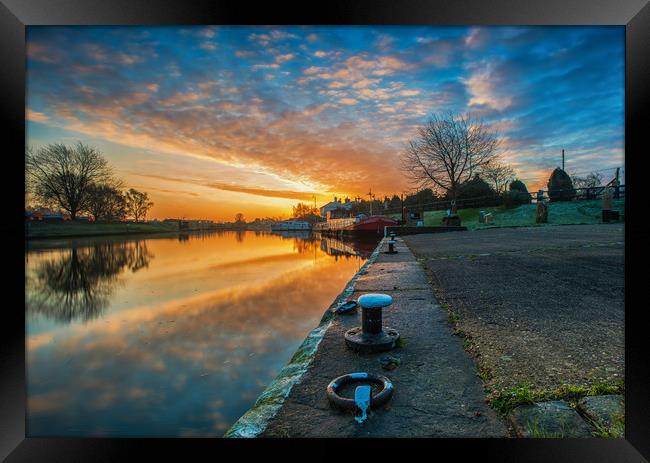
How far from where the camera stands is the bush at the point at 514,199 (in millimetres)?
25953

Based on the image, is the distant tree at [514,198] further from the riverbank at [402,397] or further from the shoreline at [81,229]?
the shoreline at [81,229]

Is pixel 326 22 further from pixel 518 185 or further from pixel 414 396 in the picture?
pixel 518 185

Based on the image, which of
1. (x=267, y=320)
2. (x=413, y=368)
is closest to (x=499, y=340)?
(x=413, y=368)

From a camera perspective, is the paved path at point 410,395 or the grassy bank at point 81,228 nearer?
the paved path at point 410,395

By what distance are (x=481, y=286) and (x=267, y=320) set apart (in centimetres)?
397

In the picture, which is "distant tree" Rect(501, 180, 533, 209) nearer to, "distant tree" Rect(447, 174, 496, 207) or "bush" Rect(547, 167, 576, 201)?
"bush" Rect(547, 167, 576, 201)

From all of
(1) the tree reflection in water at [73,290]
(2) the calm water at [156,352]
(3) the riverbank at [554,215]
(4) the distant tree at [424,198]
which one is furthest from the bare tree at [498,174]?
(1) the tree reflection in water at [73,290]

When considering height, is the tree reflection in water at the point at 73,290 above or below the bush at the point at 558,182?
below

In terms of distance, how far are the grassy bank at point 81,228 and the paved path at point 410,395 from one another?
24835 mm

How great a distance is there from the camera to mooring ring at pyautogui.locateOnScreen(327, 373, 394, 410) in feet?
5.37

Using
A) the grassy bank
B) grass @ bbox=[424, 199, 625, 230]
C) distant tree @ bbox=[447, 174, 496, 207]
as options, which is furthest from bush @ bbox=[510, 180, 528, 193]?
the grassy bank

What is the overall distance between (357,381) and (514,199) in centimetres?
2892

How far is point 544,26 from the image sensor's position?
1.85 meters

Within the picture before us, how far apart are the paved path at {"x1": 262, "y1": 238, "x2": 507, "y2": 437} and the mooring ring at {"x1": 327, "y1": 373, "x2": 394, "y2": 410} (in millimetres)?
44
